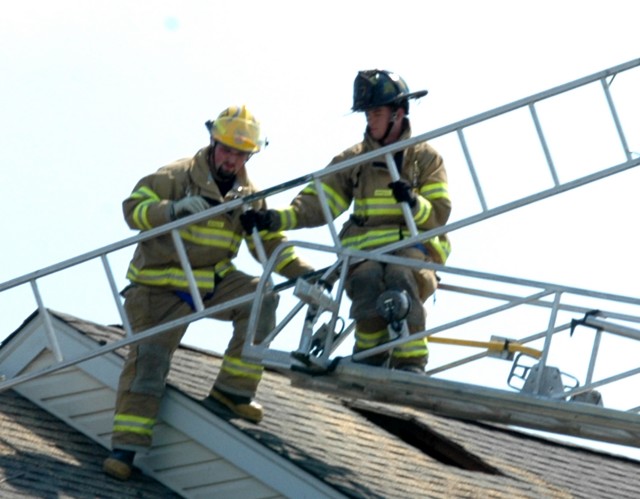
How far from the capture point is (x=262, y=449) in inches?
458

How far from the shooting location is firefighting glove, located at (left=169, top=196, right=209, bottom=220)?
11.5 metres

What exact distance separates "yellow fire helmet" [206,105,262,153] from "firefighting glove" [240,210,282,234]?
0.45 meters

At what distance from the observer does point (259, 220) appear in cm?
1162

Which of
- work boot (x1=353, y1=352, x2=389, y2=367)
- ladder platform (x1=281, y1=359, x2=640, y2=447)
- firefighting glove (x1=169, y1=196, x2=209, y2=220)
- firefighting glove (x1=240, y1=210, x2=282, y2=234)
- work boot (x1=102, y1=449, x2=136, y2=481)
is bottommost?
work boot (x1=102, y1=449, x2=136, y2=481)

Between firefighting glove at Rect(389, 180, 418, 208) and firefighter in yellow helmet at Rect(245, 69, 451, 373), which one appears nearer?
firefighting glove at Rect(389, 180, 418, 208)

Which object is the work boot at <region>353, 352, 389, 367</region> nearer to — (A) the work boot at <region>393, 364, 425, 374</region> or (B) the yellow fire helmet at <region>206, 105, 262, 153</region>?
(A) the work boot at <region>393, 364, 425, 374</region>

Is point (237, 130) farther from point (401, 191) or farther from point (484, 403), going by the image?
point (484, 403)

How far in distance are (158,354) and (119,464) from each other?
2.23ft

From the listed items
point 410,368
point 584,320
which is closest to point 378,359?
point 410,368

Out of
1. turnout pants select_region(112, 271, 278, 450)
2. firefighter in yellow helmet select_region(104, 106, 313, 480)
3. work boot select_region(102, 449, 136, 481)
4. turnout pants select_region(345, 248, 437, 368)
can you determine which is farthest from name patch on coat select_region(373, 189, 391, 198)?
work boot select_region(102, 449, 136, 481)

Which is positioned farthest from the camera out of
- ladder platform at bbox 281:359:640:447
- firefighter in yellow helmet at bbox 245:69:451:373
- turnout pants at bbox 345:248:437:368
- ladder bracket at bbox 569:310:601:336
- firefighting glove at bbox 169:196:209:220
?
firefighting glove at bbox 169:196:209:220

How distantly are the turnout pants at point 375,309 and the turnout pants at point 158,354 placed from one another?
685 millimetres

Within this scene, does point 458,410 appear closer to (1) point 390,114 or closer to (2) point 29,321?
(1) point 390,114

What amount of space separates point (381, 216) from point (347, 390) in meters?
1.13
